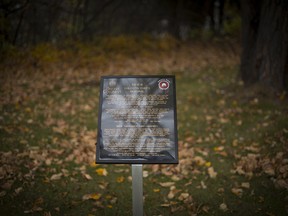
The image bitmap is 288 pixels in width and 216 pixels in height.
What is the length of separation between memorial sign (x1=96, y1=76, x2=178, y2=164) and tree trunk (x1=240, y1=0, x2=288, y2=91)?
17.4 ft

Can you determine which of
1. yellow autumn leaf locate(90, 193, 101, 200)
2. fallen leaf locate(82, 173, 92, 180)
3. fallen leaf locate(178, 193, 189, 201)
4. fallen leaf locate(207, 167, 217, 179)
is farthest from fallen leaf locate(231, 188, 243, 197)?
fallen leaf locate(82, 173, 92, 180)

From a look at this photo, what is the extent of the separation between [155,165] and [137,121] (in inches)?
88.3

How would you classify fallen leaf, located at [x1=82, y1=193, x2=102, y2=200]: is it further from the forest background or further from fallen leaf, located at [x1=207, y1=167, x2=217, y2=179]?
fallen leaf, located at [x1=207, y1=167, x2=217, y2=179]

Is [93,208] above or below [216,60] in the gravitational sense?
below

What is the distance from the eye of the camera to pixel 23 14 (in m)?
12.8

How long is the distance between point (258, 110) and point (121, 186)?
14.2ft

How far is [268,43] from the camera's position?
28.1 ft

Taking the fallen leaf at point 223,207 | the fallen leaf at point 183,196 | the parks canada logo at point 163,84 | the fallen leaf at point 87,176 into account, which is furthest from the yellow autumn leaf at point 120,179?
the parks canada logo at point 163,84

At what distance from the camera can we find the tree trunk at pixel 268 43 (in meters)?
8.29

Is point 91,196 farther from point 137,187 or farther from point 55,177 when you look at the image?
point 137,187

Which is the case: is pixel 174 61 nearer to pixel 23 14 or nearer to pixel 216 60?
pixel 216 60

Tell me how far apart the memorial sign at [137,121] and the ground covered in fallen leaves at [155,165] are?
1.14m

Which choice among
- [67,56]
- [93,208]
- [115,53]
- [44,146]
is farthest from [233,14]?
[93,208]

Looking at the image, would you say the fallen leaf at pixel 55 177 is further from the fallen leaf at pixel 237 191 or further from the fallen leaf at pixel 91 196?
the fallen leaf at pixel 237 191
